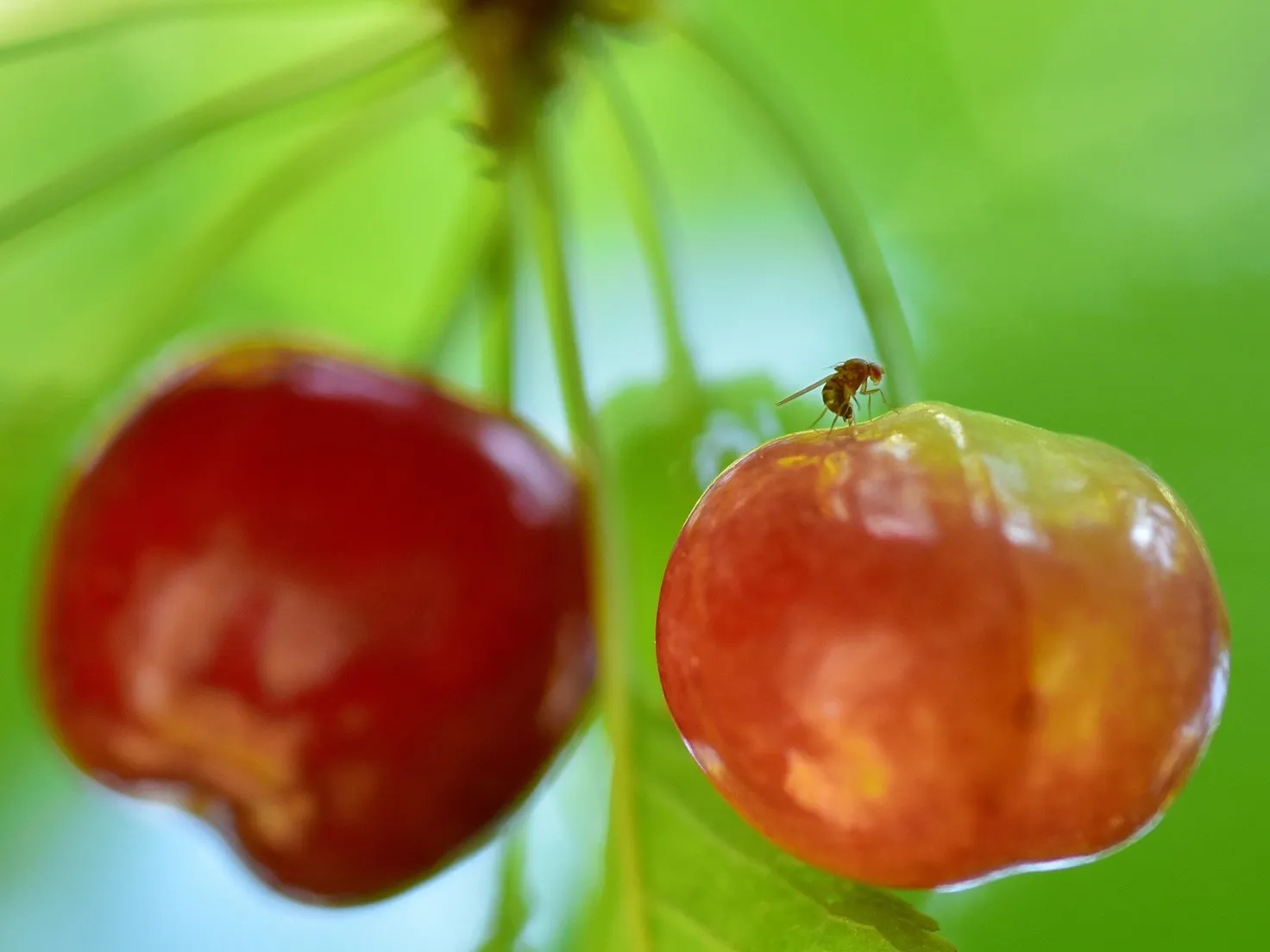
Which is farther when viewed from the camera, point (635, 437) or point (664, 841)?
point (635, 437)

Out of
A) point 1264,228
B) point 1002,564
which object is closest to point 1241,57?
point 1264,228

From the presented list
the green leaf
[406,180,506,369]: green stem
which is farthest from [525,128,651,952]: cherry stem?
[406,180,506,369]: green stem

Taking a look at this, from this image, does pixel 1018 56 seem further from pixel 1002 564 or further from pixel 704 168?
pixel 1002 564

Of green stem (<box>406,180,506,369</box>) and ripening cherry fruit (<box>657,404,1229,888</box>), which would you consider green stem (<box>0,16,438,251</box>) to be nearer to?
green stem (<box>406,180,506,369</box>)

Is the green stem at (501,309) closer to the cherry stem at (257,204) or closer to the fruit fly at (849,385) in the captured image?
the cherry stem at (257,204)

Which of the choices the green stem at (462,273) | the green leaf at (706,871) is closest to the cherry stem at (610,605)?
the green leaf at (706,871)

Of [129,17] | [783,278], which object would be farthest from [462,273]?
[783,278]
